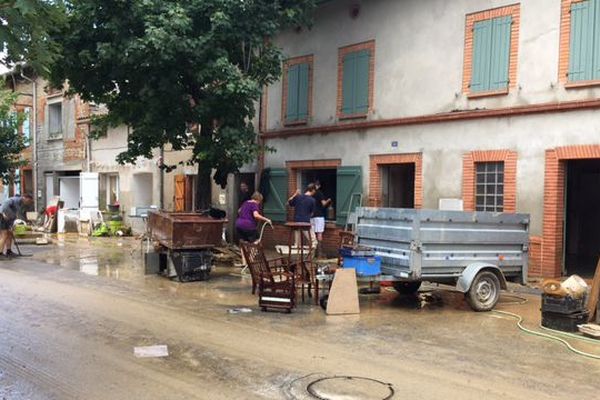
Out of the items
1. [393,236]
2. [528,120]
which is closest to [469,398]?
[393,236]

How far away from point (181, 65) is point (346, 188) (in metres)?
5.36

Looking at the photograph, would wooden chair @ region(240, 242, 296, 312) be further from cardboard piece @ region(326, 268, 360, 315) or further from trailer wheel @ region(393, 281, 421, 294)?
trailer wheel @ region(393, 281, 421, 294)

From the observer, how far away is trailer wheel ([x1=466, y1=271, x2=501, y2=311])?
9.15 metres

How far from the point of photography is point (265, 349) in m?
6.79

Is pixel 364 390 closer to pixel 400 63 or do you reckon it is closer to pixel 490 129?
pixel 490 129

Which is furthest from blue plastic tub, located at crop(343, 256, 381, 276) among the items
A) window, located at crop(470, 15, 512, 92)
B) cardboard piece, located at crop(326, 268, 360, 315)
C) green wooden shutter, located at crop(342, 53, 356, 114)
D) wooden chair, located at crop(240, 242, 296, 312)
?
green wooden shutter, located at crop(342, 53, 356, 114)

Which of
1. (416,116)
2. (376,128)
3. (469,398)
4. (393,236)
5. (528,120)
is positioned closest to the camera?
(469,398)

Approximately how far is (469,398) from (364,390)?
92 cm

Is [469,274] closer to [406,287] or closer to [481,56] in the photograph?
[406,287]

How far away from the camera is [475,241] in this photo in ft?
31.0

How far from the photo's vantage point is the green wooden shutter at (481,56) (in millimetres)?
12812

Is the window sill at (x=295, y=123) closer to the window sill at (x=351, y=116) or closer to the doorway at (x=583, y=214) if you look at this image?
the window sill at (x=351, y=116)

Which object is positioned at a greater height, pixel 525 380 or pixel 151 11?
pixel 151 11

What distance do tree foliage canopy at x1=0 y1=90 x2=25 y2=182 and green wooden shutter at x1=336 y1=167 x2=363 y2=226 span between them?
14553mm
